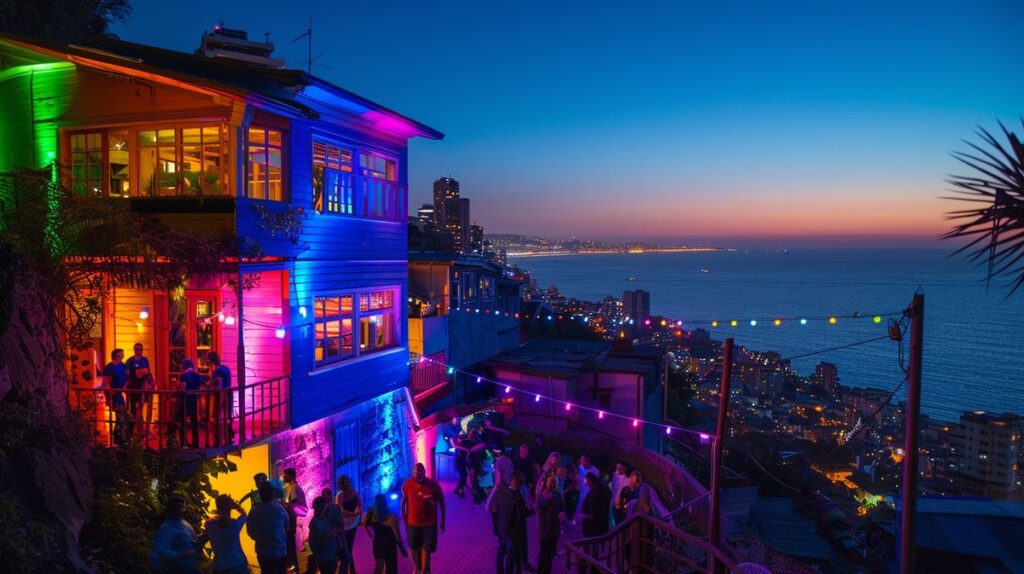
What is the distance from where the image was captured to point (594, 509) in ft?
31.2

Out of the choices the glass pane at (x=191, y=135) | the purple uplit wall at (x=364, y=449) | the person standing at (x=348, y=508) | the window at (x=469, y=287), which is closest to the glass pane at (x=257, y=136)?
the glass pane at (x=191, y=135)

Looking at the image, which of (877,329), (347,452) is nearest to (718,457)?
(347,452)

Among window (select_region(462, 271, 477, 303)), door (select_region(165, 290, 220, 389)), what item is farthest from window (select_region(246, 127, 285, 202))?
window (select_region(462, 271, 477, 303))

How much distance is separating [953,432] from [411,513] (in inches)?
1808

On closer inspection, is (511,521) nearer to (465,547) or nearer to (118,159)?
(465,547)

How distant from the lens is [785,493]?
25234mm

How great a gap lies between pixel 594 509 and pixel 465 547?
328 centimetres

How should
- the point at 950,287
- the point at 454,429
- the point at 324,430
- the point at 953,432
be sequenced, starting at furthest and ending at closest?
the point at 950,287 → the point at 953,432 → the point at 454,429 → the point at 324,430

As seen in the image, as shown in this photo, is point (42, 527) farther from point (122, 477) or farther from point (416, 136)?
point (416, 136)

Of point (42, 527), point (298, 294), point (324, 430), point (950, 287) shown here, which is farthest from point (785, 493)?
point (950, 287)

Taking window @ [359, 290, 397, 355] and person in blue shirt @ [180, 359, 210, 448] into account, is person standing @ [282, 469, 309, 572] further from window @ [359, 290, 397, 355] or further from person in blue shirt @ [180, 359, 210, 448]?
window @ [359, 290, 397, 355]

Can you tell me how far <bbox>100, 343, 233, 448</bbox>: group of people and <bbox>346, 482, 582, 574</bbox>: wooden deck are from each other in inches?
137

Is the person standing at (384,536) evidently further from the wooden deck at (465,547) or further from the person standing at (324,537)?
the wooden deck at (465,547)

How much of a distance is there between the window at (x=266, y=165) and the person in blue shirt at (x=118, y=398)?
346cm
